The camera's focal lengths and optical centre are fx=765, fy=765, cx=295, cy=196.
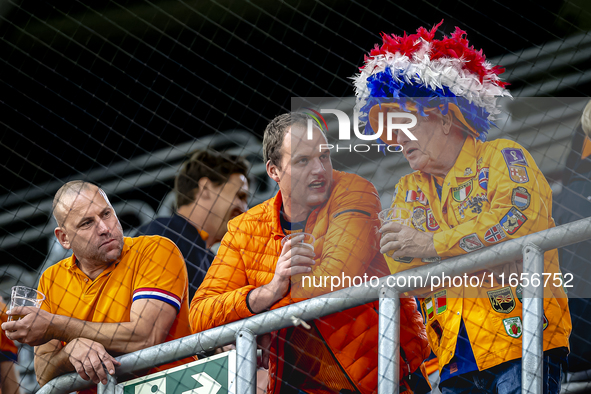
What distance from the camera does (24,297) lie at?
228 cm

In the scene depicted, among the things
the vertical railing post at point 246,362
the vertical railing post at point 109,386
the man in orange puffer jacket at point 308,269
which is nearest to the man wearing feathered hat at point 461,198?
the man in orange puffer jacket at point 308,269

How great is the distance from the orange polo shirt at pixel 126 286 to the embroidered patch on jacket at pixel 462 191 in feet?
2.80

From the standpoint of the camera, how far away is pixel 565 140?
2502mm

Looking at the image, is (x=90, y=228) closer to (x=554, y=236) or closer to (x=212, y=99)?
(x=554, y=236)

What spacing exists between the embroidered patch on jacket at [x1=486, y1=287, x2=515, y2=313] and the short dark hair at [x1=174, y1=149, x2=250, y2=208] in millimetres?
1165

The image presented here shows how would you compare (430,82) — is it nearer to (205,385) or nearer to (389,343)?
(389,343)

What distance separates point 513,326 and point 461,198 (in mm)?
360

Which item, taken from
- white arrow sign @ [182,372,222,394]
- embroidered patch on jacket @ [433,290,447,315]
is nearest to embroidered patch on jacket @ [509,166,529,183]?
embroidered patch on jacket @ [433,290,447,315]

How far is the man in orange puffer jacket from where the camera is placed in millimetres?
2066

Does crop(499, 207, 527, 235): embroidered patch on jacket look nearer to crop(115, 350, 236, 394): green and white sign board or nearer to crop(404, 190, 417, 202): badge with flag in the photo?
crop(404, 190, 417, 202): badge with flag

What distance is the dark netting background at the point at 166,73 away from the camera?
358cm

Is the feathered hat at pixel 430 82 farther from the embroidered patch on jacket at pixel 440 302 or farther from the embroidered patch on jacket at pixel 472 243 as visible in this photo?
the embroidered patch on jacket at pixel 440 302

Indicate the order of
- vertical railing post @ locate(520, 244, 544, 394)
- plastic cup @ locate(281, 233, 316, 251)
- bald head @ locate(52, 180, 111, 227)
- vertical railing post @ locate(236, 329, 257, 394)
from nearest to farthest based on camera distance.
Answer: vertical railing post @ locate(520, 244, 544, 394) → vertical railing post @ locate(236, 329, 257, 394) → plastic cup @ locate(281, 233, 316, 251) → bald head @ locate(52, 180, 111, 227)

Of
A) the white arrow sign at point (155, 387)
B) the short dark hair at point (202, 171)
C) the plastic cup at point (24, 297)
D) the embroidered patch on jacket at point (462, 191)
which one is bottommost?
the white arrow sign at point (155, 387)
